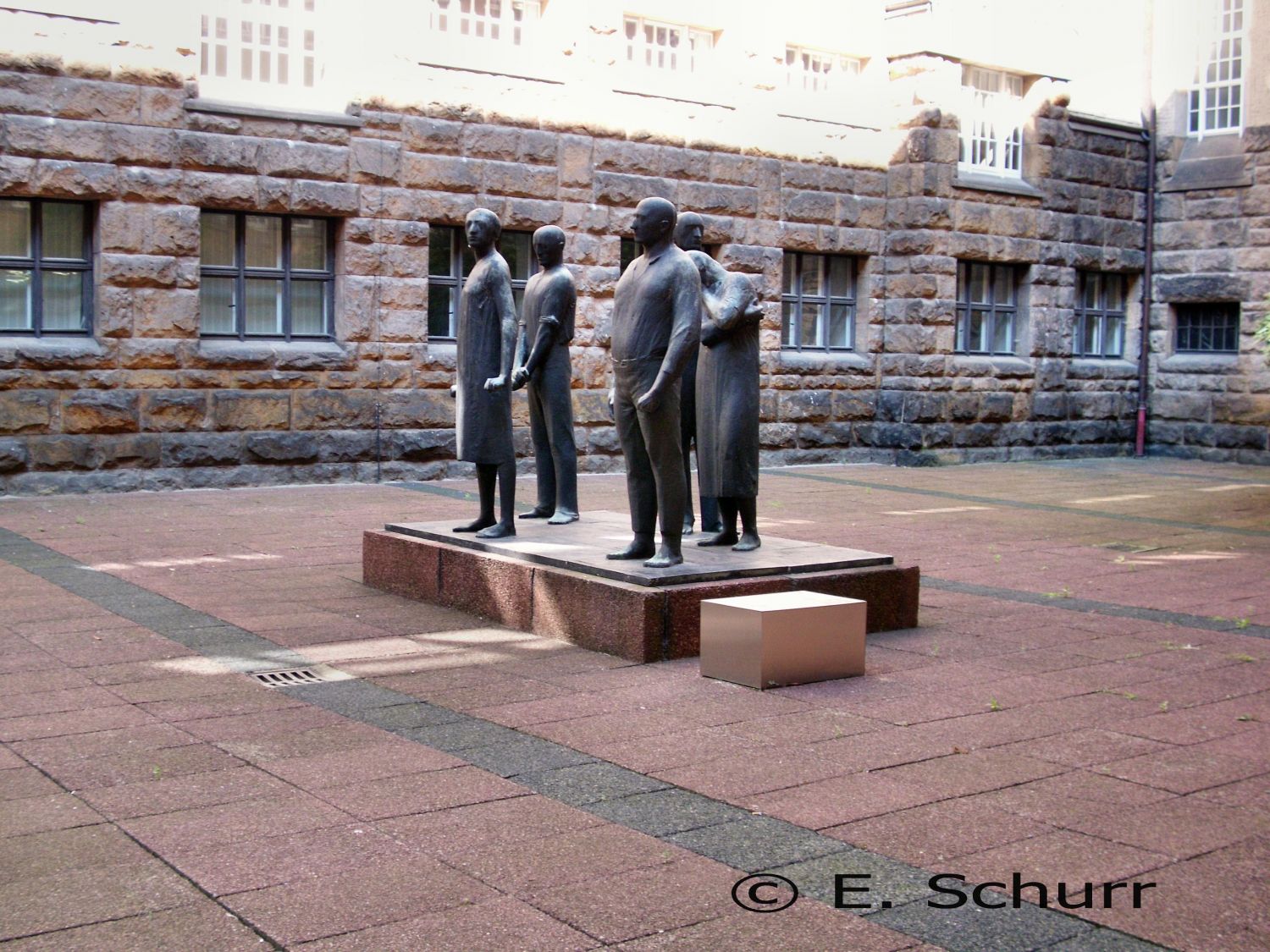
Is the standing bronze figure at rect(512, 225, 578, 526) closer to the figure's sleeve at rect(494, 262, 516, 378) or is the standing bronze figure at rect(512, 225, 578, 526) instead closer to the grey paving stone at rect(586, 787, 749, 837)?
the figure's sleeve at rect(494, 262, 516, 378)

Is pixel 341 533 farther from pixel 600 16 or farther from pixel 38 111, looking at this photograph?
pixel 600 16

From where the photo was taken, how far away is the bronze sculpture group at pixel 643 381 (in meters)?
7.62

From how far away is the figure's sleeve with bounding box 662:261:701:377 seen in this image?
7.46 m

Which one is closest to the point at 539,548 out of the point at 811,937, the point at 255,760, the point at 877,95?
the point at 255,760

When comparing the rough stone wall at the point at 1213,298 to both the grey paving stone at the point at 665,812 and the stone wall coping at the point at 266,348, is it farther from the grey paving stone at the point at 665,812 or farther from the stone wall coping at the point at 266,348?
the grey paving stone at the point at 665,812

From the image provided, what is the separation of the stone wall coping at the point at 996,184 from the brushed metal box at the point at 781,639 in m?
14.1

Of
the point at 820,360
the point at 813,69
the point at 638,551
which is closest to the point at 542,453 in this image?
the point at 638,551

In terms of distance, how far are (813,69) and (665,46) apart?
239 centimetres

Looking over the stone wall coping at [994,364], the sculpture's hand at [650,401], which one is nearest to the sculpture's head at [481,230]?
the sculpture's hand at [650,401]

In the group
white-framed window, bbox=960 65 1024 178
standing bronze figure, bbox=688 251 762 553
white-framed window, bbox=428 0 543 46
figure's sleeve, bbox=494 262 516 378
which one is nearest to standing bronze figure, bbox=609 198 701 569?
standing bronze figure, bbox=688 251 762 553

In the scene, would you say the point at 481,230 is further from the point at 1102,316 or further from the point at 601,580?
the point at 1102,316

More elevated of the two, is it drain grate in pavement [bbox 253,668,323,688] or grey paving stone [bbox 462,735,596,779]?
grey paving stone [bbox 462,735,596,779]

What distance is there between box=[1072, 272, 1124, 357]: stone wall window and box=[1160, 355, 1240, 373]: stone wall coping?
2.34ft

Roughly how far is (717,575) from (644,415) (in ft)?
2.95
